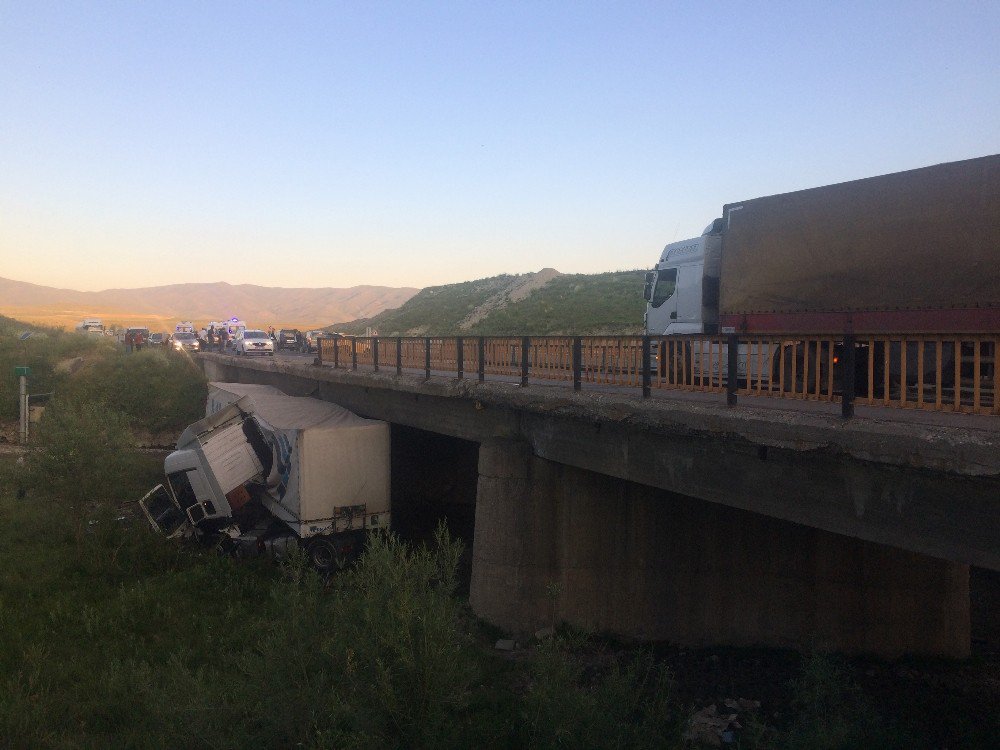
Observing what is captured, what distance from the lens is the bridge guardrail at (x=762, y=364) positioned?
20.3 feet

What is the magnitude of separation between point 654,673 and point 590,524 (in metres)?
2.26

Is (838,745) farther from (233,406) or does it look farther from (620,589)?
(233,406)

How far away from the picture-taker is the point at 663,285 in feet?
51.2

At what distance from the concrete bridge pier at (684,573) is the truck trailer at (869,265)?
111 inches

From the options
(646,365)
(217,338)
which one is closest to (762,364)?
(646,365)

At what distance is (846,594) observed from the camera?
10.5 meters

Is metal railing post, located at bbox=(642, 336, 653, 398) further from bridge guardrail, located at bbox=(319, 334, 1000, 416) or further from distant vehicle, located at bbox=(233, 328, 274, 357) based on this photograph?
distant vehicle, located at bbox=(233, 328, 274, 357)

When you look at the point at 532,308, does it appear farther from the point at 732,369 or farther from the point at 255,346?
the point at 732,369

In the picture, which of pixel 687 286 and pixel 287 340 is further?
pixel 287 340

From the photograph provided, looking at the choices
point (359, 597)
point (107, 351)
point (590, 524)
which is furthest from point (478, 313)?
point (359, 597)

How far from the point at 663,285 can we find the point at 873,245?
6.22 meters

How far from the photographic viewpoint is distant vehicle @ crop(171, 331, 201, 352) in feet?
172

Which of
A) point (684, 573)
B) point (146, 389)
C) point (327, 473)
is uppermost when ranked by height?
point (146, 389)

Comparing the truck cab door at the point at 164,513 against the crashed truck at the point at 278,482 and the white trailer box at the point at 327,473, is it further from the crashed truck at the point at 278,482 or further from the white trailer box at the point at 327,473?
the white trailer box at the point at 327,473
